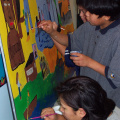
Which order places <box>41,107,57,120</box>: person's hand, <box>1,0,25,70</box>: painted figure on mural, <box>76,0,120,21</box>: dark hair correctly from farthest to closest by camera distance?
<box>41,107,57,120</box>: person's hand < <box>76,0,120,21</box>: dark hair < <box>1,0,25,70</box>: painted figure on mural

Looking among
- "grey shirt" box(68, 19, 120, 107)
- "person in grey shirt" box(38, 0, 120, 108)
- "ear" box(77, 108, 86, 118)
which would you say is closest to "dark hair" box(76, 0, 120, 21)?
"person in grey shirt" box(38, 0, 120, 108)

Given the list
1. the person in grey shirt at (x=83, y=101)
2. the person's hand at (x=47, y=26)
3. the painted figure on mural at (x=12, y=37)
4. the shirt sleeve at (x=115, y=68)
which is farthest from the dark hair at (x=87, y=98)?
the person's hand at (x=47, y=26)

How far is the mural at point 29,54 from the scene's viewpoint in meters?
0.84

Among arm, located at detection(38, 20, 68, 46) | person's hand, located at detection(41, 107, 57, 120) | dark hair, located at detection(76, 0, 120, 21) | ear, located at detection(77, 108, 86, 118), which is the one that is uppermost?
dark hair, located at detection(76, 0, 120, 21)

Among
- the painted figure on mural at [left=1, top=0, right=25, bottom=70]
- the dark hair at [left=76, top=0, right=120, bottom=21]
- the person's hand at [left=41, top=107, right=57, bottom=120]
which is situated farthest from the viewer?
the person's hand at [left=41, top=107, right=57, bottom=120]

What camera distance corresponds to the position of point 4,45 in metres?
0.80

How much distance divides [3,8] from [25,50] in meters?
0.25

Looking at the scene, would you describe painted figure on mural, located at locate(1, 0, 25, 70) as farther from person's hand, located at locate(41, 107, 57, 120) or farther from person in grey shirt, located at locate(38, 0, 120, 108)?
person's hand, located at locate(41, 107, 57, 120)

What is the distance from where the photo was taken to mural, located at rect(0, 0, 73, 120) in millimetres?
839

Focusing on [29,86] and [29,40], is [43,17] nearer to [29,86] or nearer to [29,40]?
[29,40]

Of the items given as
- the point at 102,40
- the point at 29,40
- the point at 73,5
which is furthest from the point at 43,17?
the point at 73,5

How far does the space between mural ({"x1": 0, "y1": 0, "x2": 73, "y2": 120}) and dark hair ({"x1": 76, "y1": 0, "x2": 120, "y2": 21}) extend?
303mm

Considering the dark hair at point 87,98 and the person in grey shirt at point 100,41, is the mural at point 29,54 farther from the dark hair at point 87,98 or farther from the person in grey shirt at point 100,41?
the dark hair at point 87,98

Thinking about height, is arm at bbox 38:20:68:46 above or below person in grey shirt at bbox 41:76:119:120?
above
